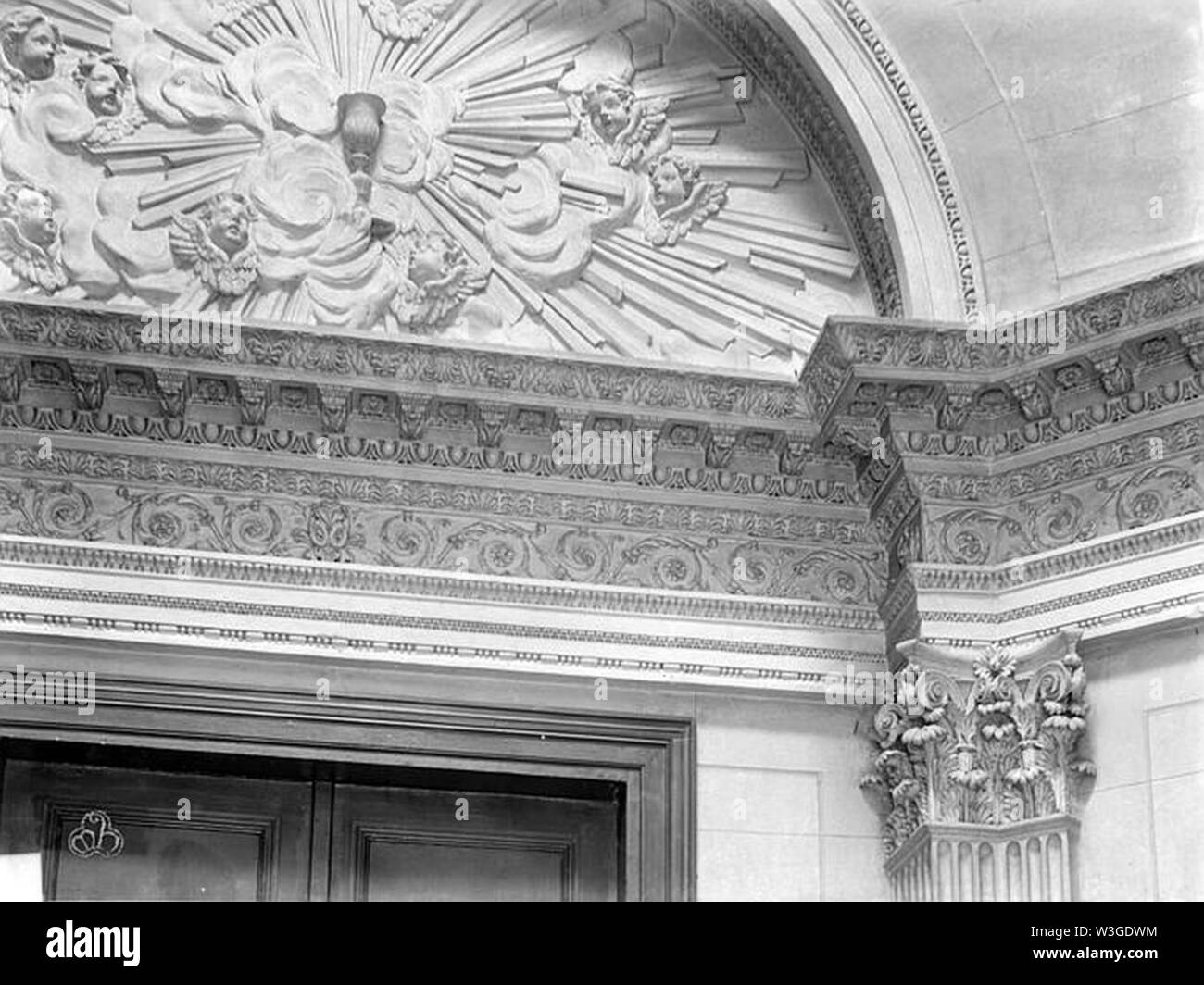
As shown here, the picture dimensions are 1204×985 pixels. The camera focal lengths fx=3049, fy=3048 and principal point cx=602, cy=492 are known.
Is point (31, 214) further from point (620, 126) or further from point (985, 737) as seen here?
point (985, 737)

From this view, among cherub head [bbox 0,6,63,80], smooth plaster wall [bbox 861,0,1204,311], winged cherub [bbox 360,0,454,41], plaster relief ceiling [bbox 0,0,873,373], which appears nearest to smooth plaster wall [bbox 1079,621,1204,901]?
smooth plaster wall [bbox 861,0,1204,311]

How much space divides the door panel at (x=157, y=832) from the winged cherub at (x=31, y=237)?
1766 millimetres

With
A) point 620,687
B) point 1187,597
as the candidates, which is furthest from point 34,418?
point 1187,597

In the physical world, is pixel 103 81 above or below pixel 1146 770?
above

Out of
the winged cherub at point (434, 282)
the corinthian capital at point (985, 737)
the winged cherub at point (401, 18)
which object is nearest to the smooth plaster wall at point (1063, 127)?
the corinthian capital at point (985, 737)

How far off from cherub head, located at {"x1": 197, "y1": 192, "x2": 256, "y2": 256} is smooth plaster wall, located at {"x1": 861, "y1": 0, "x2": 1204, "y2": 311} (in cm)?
244

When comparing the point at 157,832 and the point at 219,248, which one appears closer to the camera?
the point at 157,832

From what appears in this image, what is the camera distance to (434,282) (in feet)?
36.6

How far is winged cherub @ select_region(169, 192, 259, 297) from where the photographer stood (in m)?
11.0

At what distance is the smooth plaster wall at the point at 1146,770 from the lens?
10047mm

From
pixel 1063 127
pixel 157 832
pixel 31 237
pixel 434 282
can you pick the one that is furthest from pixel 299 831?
pixel 1063 127

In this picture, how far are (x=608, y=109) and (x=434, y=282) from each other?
1005mm

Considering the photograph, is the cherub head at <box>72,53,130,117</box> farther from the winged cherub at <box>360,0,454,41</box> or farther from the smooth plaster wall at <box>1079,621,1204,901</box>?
the smooth plaster wall at <box>1079,621,1204,901</box>

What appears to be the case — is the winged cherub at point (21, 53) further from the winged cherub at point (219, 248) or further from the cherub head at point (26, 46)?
the winged cherub at point (219, 248)
